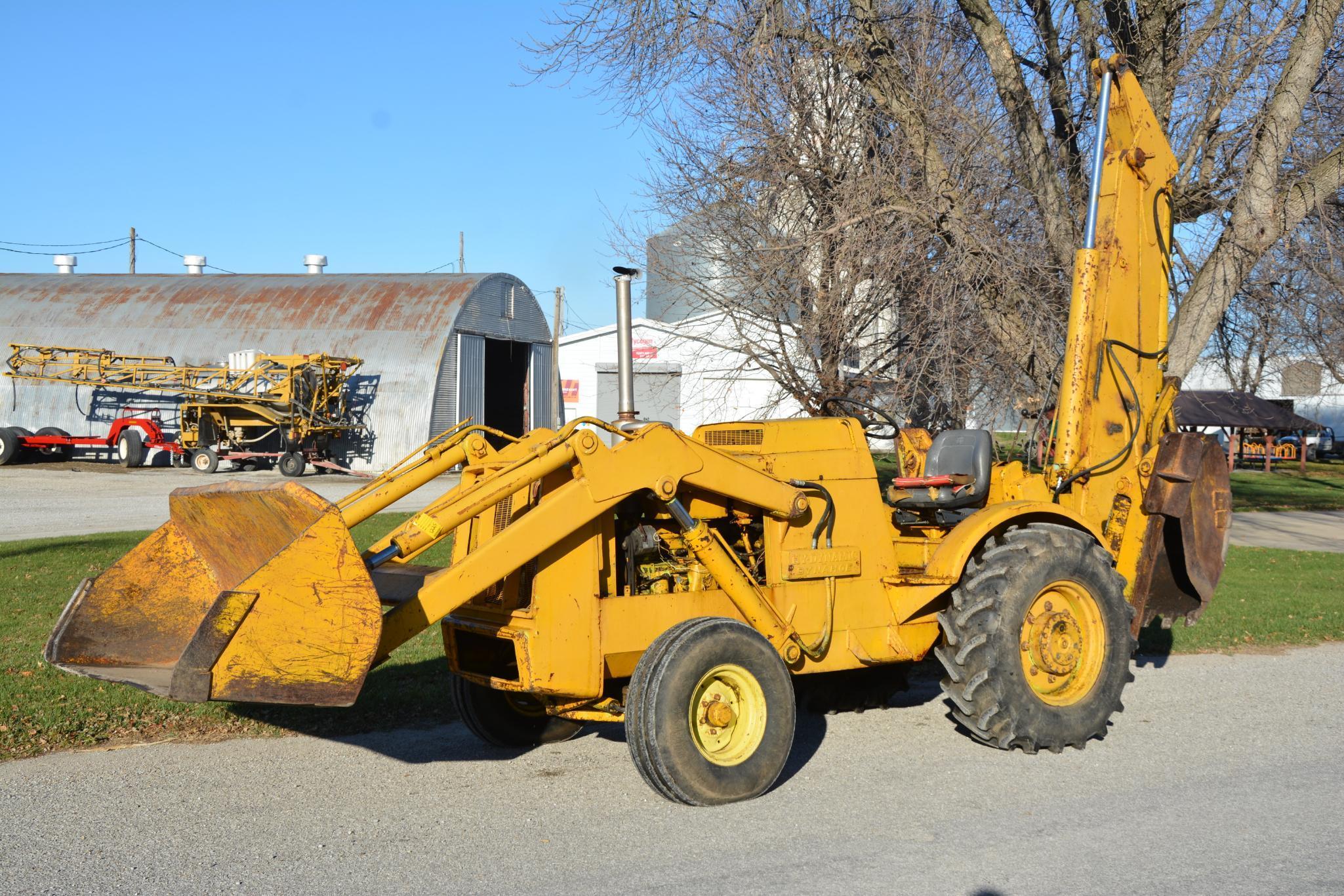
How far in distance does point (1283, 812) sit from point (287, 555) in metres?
4.53

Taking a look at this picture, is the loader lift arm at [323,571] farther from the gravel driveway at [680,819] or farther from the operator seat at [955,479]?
the operator seat at [955,479]

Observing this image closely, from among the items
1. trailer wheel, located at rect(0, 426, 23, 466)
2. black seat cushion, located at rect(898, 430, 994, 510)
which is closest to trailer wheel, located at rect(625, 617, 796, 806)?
black seat cushion, located at rect(898, 430, 994, 510)

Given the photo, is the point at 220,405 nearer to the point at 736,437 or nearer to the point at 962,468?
the point at 736,437

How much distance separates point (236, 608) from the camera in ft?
15.2

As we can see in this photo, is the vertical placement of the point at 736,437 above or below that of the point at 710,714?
above

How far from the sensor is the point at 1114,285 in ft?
24.9

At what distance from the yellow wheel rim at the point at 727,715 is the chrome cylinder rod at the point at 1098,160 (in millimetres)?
3848

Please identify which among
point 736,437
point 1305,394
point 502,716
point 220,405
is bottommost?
point 502,716

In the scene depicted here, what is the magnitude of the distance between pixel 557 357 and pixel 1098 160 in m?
29.1

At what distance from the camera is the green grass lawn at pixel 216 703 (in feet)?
22.2

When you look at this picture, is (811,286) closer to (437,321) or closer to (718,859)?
(718,859)

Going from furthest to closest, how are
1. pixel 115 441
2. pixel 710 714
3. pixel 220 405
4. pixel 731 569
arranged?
pixel 115 441 < pixel 220 405 < pixel 731 569 < pixel 710 714

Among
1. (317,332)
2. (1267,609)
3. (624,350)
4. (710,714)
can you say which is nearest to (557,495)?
(624,350)

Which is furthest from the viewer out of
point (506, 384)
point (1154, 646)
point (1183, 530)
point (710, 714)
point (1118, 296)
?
point (506, 384)
